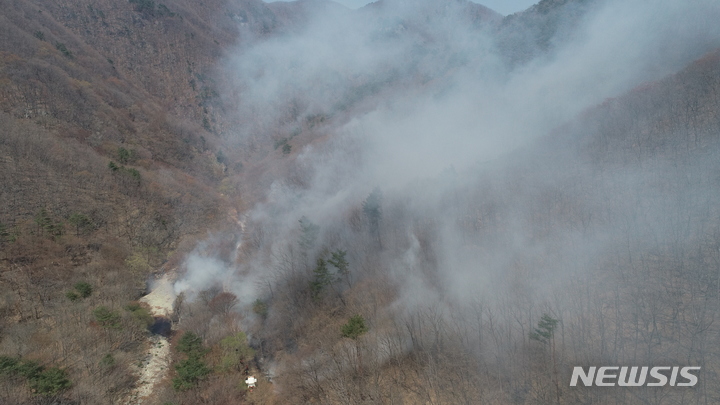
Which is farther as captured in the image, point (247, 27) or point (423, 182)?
point (247, 27)

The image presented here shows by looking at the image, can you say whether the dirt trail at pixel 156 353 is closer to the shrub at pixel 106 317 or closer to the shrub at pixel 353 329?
the shrub at pixel 106 317

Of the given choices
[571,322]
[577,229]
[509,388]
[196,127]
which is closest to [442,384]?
[509,388]

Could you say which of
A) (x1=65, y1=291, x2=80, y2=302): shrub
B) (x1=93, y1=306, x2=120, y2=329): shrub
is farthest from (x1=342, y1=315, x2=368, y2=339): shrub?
(x1=65, y1=291, x2=80, y2=302): shrub

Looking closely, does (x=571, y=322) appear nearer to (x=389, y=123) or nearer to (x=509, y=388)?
(x=509, y=388)

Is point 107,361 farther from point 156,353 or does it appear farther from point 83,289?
point 83,289

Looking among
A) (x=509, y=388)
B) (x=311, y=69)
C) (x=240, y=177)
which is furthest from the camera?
(x=311, y=69)

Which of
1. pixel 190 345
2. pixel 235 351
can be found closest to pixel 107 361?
pixel 190 345
